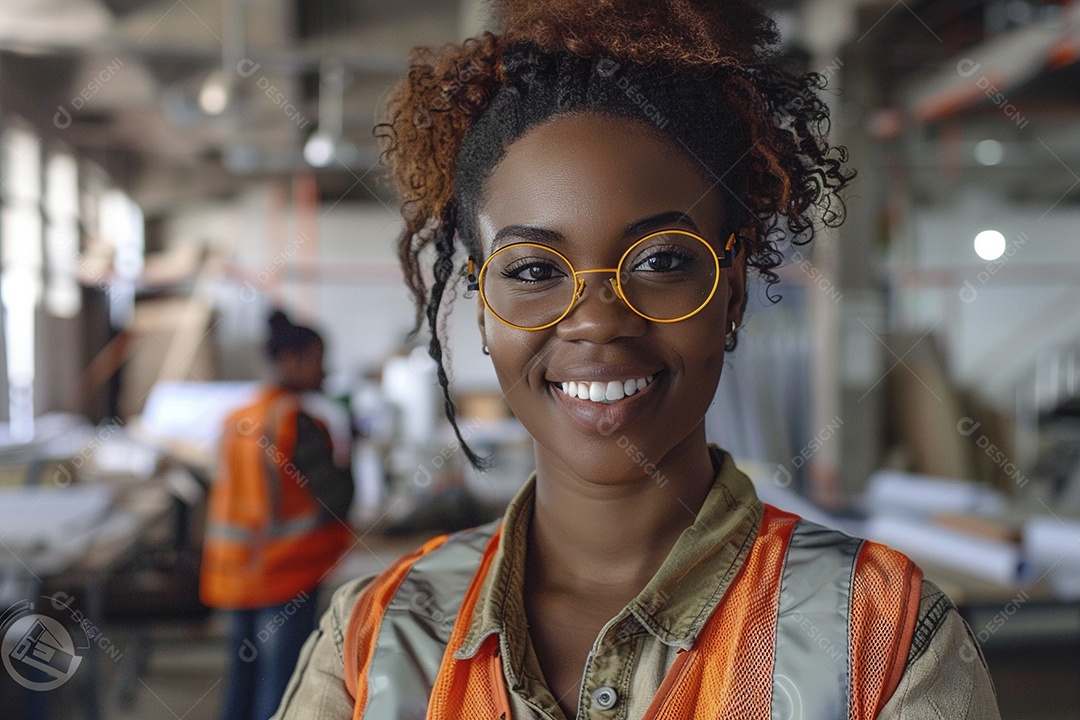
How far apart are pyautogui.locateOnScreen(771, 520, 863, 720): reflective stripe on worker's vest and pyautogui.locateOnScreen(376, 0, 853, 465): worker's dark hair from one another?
30 centimetres

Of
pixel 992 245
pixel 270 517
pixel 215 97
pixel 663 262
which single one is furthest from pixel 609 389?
pixel 215 97

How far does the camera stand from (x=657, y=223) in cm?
92

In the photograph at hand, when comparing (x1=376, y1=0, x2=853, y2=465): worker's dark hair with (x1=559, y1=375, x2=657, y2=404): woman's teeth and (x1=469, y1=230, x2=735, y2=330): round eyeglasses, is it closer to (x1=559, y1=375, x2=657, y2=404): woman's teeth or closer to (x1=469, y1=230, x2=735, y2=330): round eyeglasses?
(x1=469, y1=230, x2=735, y2=330): round eyeglasses

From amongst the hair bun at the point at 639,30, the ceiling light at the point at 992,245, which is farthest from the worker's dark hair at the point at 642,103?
the ceiling light at the point at 992,245

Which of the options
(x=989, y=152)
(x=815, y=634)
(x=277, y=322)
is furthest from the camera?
(x=989, y=152)

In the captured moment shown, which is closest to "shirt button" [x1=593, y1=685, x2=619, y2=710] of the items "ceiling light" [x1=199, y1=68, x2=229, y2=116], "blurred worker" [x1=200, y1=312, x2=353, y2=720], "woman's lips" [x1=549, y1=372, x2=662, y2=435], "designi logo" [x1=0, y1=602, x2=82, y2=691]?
"woman's lips" [x1=549, y1=372, x2=662, y2=435]

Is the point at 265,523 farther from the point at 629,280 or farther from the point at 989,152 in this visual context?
the point at 989,152

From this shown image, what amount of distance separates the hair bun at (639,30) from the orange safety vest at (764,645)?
0.51 meters

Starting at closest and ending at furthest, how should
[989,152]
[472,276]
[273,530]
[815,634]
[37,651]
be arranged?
[815,634] < [472,276] < [37,651] < [273,530] < [989,152]

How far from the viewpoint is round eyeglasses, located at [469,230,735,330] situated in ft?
2.98

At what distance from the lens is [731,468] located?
1.06m

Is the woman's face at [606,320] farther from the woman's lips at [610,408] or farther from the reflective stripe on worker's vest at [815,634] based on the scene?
the reflective stripe on worker's vest at [815,634]

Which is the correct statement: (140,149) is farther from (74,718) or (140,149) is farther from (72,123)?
(74,718)

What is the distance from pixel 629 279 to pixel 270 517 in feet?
7.47
